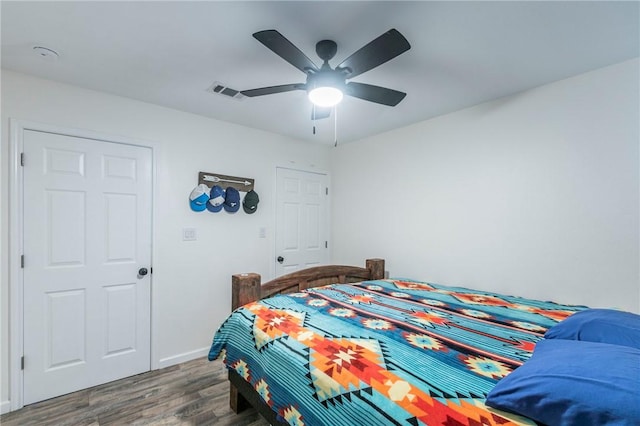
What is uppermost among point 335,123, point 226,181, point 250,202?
point 335,123

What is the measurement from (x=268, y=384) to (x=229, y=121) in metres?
2.58

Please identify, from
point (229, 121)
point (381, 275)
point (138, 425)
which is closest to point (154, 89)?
point (229, 121)

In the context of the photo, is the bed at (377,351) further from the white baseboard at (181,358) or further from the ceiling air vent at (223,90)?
the ceiling air vent at (223,90)

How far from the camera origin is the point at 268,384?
1.51 metres

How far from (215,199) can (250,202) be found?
0.40 metres

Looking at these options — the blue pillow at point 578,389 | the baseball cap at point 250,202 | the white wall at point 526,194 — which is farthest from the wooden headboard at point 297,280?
the blue pillow at point 578,389

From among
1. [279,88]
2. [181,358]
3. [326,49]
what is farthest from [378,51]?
[181,358]

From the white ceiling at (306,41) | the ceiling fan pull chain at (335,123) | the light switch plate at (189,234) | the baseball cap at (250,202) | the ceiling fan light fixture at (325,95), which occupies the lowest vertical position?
the light switch plate at (189,234)

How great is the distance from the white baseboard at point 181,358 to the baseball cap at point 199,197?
1.41 metres

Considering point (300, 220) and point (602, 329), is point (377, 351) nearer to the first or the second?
point (602, 329)

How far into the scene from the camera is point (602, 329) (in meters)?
1.29

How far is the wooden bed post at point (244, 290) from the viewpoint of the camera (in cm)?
220

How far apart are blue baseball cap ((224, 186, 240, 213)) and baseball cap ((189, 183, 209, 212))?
8.5 inches

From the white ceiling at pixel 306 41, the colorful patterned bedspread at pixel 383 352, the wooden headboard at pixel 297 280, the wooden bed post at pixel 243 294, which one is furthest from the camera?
the wooden headboard at pixel 297 280
